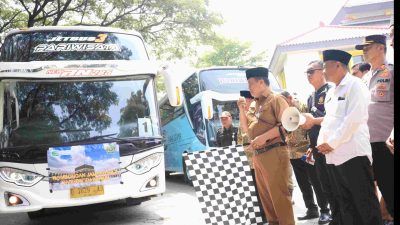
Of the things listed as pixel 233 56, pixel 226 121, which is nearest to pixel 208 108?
pixel 226 121

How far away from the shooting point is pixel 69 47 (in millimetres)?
5641

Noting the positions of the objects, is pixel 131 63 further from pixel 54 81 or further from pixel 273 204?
pixel 273 204

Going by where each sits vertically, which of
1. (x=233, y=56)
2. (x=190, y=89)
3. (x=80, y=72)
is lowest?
(x=80, y=72)

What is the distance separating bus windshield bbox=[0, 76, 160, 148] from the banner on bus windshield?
24 cm

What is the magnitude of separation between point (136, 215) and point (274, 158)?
3274 mm

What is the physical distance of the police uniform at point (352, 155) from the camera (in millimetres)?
3162

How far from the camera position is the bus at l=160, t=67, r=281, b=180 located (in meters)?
8.72

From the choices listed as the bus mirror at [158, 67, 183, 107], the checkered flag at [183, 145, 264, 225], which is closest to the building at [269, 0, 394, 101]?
the bus mirror at [158, 67, 183, 107]

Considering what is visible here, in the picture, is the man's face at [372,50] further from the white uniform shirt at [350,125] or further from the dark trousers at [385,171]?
the dark trousers at [385,171]

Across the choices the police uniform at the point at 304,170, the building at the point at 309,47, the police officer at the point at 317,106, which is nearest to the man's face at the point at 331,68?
the police officer at the point at 317,106

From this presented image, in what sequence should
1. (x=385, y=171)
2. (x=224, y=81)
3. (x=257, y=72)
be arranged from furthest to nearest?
1. (x=224, y=81)
2. (x=257, y=72)
3. (x=385, y=171)

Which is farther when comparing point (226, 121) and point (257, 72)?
point (226, 121)

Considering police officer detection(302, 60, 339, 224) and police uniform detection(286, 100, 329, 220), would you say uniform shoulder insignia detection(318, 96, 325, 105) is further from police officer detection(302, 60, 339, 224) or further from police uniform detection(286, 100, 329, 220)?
police uniform detection(286, 100, 329, 220)

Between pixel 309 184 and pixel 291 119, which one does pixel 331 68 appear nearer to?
pixel 291 119
